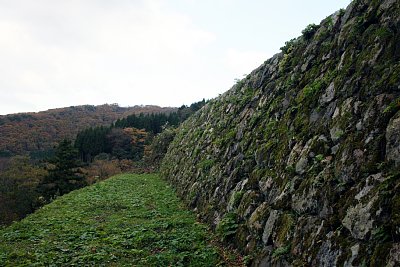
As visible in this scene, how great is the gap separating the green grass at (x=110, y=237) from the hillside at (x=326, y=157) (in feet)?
3.76

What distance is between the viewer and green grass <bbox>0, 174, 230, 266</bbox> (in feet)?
27.8

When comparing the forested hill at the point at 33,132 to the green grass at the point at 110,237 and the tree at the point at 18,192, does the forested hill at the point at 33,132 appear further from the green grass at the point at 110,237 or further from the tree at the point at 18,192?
the green grass at the point at 110,237

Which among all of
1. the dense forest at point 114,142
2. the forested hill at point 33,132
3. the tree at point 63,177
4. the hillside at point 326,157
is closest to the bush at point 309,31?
the hillside at point 326,157

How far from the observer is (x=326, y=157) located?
6.30m

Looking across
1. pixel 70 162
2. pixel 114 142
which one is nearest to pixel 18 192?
pixel 70 162

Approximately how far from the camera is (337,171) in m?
5.73

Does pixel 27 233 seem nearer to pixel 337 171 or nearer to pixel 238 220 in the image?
pixel 238 220

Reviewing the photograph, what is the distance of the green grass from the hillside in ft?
3.76

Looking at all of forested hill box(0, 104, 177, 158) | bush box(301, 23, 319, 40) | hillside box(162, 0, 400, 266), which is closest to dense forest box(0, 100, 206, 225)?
forested hill box(0, 104, 177, 158)

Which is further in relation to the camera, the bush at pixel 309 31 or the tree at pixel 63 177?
the tree at pixel 63 177

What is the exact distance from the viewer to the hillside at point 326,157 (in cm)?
475

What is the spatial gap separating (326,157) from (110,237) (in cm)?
742

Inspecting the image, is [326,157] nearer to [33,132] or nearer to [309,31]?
[309,31]

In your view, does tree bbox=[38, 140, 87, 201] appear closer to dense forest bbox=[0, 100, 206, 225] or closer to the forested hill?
dense forest bbox=[0, 100, 206, 225]
